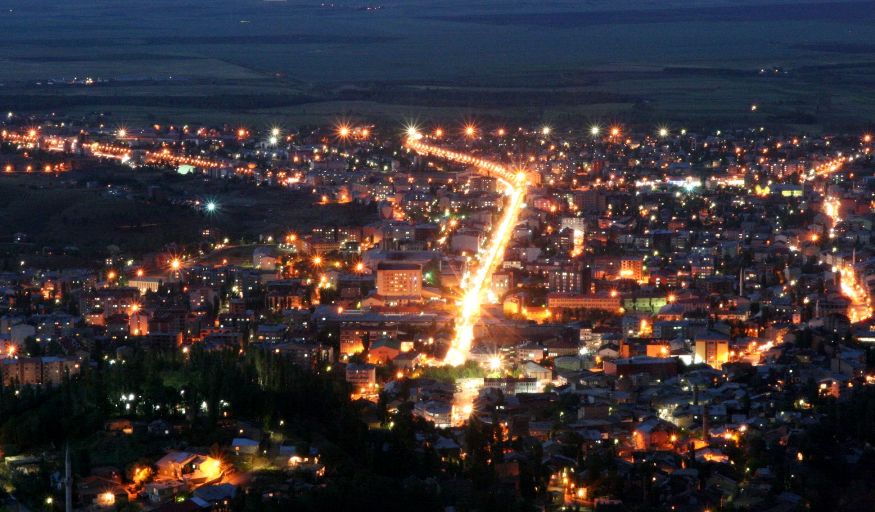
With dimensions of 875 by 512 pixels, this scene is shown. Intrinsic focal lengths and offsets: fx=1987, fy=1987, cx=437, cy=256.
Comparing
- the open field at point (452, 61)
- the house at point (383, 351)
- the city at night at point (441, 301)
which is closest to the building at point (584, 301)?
the city at night at point (441, 301)

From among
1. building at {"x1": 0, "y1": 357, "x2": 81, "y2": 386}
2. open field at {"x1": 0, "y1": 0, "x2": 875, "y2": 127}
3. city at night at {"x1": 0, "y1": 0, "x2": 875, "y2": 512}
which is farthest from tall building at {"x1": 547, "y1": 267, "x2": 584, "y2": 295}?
open field at {"x1": 0, "y1": 0, "x2": 875, "y2": 127}

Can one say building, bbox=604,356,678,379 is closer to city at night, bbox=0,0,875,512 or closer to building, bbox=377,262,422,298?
city at night, bbox=0,0,875,512

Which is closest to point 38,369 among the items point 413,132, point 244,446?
point 244,446

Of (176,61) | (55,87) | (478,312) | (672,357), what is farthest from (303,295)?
(176,61)

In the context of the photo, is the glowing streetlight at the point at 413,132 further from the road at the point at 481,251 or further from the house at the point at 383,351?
the house at the point at 383,351

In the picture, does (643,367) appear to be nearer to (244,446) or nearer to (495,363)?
(495,363)

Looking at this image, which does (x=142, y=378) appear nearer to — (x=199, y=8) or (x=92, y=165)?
(x=92, y=165)
